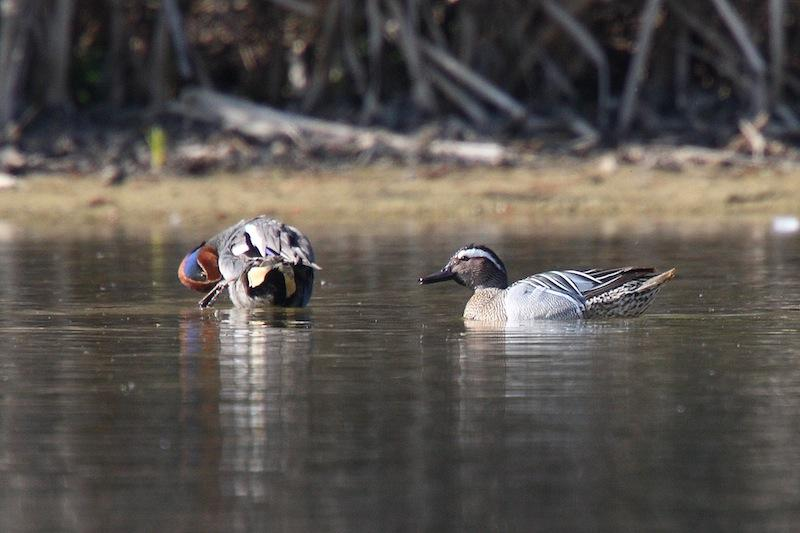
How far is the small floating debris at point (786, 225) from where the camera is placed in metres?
16.6

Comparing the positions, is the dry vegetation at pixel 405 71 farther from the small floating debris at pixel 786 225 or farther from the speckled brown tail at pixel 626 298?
the speckled brown tail at pixel 626 298

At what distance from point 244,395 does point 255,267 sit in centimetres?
377

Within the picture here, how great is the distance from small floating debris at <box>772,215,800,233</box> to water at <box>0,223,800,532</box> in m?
4.70

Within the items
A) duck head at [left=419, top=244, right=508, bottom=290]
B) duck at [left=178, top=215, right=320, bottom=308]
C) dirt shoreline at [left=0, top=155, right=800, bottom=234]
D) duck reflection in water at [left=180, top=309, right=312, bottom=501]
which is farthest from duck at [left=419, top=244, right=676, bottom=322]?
dirt shoreline at [left=0, top=155, right=800, bottom=234]

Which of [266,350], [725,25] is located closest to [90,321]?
[266,350]

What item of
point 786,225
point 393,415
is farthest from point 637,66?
point 393,415

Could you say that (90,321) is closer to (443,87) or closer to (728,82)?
(443,87)

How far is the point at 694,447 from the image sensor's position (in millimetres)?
6359

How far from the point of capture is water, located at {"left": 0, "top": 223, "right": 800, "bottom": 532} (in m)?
5.54

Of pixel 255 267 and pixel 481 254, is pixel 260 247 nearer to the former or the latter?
pixel 255 267

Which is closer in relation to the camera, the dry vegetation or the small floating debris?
the small floating debris

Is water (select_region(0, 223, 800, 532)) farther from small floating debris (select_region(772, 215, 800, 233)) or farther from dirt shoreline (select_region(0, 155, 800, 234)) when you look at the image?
dirt shoreline (select_region(0, 155, 800, 234))

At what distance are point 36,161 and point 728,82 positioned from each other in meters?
8.29

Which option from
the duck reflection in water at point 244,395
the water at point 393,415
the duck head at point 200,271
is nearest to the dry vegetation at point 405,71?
the duck head at point 200,271
